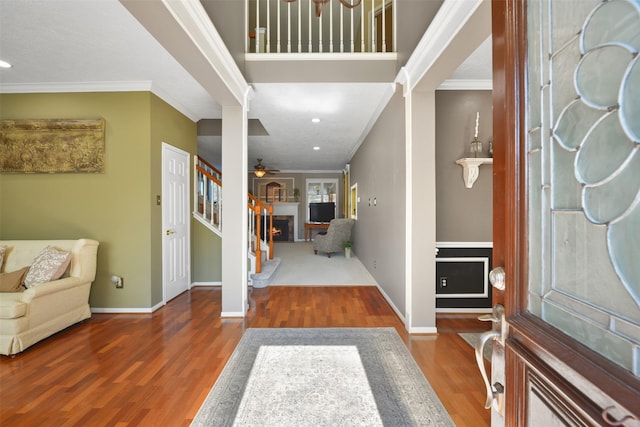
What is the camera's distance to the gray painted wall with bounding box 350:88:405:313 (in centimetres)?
311

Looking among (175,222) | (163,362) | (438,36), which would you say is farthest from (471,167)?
(175,222)

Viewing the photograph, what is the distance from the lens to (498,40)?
0.74m

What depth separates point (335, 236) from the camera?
668 cm

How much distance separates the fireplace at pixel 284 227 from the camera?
10.0 metres

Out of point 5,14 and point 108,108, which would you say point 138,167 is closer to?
point 108,108

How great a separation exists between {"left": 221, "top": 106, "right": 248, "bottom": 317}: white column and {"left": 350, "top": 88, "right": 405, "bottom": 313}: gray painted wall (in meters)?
1.73

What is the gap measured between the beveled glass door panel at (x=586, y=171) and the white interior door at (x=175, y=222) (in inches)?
155

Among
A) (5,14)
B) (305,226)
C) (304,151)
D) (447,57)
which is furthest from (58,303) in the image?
(305,226)

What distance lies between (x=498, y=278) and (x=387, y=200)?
3013mm

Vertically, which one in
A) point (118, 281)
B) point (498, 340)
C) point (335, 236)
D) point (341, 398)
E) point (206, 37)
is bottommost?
point (341, 398)

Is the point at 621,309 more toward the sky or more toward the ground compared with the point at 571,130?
more toward the ground

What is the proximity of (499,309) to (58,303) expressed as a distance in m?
3.66

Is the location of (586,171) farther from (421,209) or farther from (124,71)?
(124,71)

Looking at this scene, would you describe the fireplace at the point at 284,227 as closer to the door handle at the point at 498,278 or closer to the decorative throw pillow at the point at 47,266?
the decorative throw pillow at the point at 47,266
